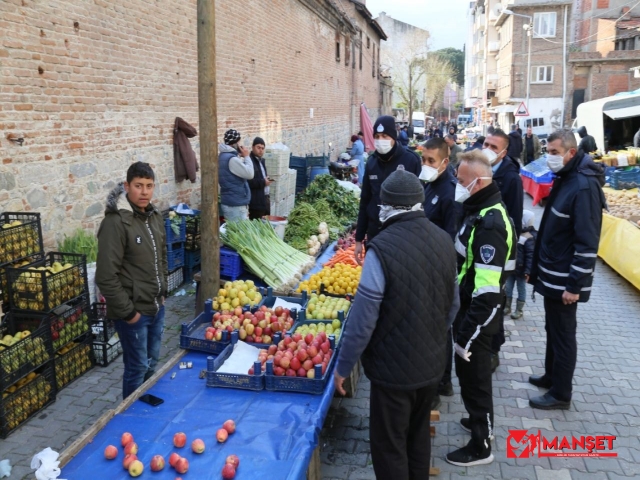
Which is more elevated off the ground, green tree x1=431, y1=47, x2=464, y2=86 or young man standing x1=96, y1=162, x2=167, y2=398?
green tree x1=431, y1=47, x2=464, y2=86

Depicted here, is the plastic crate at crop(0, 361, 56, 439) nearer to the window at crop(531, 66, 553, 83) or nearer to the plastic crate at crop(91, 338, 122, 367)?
the plastic crate at crop(91, 338, 122, 367)

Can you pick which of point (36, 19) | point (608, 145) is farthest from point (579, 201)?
point (608, 145)

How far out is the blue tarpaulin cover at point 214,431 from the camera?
10.3 ft

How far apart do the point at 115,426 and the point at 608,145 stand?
79.7 feet

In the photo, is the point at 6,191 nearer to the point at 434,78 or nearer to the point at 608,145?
the point at 608,145

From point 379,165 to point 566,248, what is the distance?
84.0 inches

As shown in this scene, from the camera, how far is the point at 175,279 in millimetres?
8477

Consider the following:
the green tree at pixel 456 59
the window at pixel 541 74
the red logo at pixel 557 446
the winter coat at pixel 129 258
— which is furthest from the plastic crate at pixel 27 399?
the green tree at pixel 456 59

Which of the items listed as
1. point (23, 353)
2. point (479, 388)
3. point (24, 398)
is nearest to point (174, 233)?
point (23, 353)

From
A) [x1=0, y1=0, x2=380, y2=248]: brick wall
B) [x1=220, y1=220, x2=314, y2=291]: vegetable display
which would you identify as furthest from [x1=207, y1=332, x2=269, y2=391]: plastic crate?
[x1=0, y1=0, x2=380, y2=248]: brick wall

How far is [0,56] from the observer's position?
578 cm

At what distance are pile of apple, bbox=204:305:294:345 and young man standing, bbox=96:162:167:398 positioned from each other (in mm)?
512

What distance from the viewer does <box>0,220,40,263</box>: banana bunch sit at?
534 centimetres

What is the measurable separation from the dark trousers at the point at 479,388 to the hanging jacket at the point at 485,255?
15 centimetres
